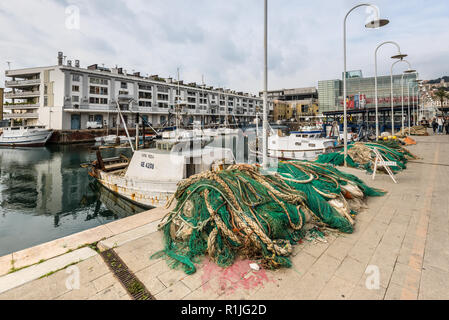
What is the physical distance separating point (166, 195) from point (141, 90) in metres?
52.2

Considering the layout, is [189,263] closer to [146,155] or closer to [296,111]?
[146,155]

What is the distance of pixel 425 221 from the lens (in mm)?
4652

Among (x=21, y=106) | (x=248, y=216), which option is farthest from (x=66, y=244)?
(x=21, y=106)

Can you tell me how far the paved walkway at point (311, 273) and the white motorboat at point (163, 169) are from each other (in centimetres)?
588

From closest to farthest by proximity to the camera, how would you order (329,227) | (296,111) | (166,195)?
(329,227), (166,195), (296,111)

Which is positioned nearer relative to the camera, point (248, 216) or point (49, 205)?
point (248, 216)

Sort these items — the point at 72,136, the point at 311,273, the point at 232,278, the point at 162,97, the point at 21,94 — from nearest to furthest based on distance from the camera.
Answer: the point at 232,278, the point at 311,273, the point at 72,136, the point at 21,94, the point at 162,97

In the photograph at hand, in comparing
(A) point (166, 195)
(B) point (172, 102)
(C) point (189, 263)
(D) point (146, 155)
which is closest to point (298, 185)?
(C) point (189, 263)

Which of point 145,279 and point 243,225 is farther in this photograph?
point 243,225

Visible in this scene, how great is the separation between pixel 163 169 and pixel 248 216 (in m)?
7.84

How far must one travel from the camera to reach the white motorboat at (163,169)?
10375 millimetres

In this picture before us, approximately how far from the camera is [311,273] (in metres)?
3.12

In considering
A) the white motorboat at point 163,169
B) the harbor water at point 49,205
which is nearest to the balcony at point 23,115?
the harbor water at point 49,205

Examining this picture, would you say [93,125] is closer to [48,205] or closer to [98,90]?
[98,90]
